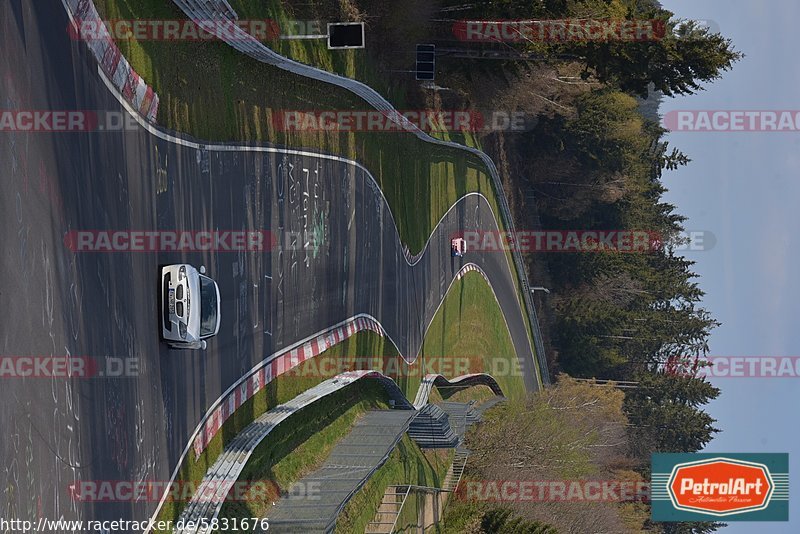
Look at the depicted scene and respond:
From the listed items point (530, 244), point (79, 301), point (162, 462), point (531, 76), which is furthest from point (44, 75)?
point (530, 244)

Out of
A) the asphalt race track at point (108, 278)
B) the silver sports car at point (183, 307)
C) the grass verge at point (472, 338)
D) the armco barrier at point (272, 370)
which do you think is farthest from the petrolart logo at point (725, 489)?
the silver sports car at point (183, 307)

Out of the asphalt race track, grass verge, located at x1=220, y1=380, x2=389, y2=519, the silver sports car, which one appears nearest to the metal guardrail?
the asphalt race track

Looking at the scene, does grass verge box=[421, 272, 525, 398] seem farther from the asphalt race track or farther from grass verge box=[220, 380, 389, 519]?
the asphalt race track

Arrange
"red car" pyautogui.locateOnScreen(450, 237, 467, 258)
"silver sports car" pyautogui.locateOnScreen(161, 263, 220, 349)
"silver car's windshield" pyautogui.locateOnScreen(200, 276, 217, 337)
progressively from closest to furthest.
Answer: "silver sports car" pyautogui.locateOnScreen(161, 263, 220, 349)
"silver car's windshield" pyautogui.locateOnScreen(200, 276, 217, 337)
"red car" pyautogui.locateOnScreen(450, 237, 467, 258)

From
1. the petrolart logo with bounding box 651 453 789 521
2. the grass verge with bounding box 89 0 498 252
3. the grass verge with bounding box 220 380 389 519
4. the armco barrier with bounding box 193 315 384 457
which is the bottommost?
the petrolart logo with bounding box 651 453 789 521

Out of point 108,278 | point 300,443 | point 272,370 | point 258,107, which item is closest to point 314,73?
point 258,107

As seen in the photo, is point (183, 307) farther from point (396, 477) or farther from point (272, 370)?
point (396, 477)

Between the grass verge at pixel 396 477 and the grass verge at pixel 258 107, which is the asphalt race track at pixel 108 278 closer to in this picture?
the grass verge at pixel 258 107
